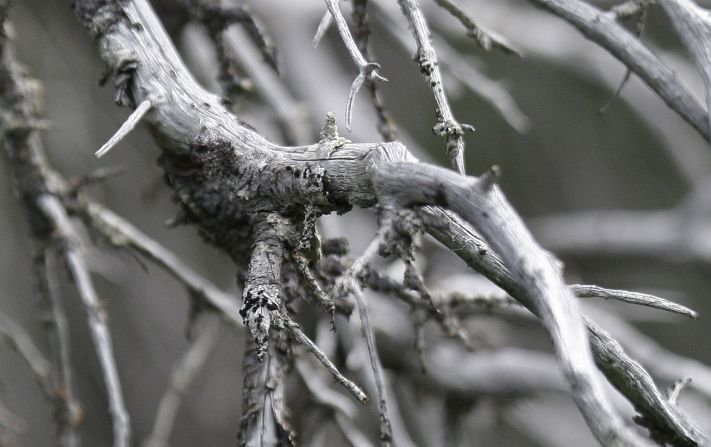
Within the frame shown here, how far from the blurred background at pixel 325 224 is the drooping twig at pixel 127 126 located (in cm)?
54

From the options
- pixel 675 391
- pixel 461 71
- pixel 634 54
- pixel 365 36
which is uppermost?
pixel 461 71

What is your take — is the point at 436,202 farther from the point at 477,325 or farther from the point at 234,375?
the point at 234,375

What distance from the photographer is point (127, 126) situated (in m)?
0.86

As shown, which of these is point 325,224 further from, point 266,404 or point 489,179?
point 489,179

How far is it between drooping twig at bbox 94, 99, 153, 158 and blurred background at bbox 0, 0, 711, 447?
542mm

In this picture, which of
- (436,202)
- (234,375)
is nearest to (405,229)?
(436,202)

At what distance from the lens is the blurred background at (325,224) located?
1879mm

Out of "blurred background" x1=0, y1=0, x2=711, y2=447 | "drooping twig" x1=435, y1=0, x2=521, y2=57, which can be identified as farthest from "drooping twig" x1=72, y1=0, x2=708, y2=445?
"blurred background" x1=0, y1=0, x2=711, y2=447

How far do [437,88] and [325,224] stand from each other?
0.86 metres

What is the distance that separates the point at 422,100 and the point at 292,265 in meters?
3.42

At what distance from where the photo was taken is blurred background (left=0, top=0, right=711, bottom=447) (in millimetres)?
1879

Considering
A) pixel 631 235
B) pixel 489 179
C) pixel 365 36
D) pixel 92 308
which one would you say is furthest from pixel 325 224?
pixel 631 235

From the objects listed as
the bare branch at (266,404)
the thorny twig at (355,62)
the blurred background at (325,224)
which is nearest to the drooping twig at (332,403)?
the blurred background at (325,224)

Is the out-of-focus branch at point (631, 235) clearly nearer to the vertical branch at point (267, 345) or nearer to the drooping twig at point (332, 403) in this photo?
the drooping twig at point (332, 403)
